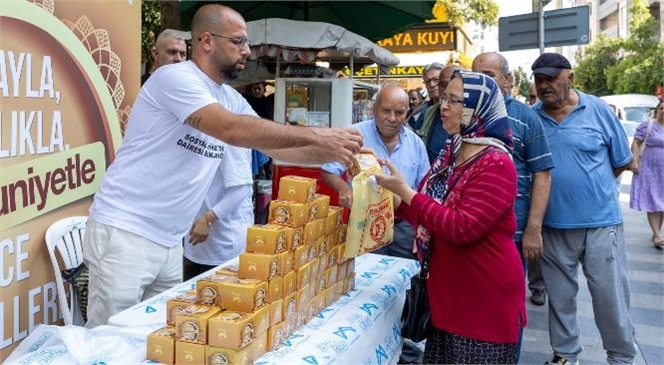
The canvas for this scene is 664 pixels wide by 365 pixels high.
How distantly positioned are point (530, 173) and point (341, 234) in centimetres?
156

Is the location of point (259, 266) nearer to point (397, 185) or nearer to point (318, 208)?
point (318, 208)

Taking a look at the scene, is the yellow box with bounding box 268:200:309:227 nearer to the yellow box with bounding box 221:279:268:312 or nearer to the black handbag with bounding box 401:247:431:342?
the yellow box with bounding box 221:279:268:312

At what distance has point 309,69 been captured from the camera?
7730 mm

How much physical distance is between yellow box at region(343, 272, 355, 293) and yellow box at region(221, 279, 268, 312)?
0.77m

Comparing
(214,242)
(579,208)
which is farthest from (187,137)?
(579,208)

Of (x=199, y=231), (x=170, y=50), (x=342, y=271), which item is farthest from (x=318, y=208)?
(x=170, y=50)

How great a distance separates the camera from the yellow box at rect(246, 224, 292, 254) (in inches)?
75.1

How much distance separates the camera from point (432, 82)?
5625 millimetres

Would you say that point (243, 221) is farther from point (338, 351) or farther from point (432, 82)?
point (432, 82)

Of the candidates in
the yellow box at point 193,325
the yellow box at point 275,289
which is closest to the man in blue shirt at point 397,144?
the yellow box at point 275,289

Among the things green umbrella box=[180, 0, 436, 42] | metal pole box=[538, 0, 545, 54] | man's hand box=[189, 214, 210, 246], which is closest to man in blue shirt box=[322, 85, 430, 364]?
man's hand box=[189, 214, 210, 246]

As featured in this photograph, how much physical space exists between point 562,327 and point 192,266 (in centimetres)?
235

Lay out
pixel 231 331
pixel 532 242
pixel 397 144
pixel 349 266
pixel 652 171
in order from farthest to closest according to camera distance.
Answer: pixel 652 171
pixel 397 144
pixel 532 242
pixel 349 266
pixel 231 331

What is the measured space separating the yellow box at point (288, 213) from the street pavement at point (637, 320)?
104 inches
